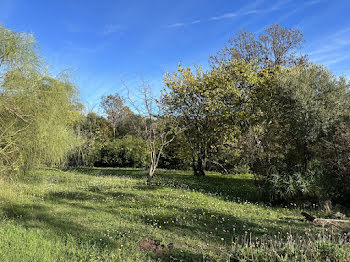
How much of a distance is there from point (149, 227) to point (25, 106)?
15.2 ft

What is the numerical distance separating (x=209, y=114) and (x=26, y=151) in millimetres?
7924

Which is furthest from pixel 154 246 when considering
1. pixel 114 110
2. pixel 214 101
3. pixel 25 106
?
pixel 114 110

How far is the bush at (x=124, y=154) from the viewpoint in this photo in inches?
771

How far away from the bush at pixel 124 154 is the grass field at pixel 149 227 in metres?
9.52

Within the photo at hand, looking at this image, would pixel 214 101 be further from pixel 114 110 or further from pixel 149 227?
pixel 114 110

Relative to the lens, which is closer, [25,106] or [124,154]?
[25,106]

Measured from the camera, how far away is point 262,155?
9070mm

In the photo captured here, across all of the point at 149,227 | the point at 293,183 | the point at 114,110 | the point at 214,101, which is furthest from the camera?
the point at 114,110

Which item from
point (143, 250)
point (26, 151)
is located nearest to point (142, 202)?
point (143, 250)

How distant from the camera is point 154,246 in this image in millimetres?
4641

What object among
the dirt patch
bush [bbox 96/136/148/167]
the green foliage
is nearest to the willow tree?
the dirt patch

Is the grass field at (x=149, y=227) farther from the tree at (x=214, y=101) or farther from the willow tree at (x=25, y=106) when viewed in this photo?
the tree at (x=214, y=101)

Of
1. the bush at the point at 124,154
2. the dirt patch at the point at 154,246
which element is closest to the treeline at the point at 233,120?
the dirt patch at the point at 154,246

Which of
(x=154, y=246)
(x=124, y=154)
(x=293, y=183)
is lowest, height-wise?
(x=154, y=246)
